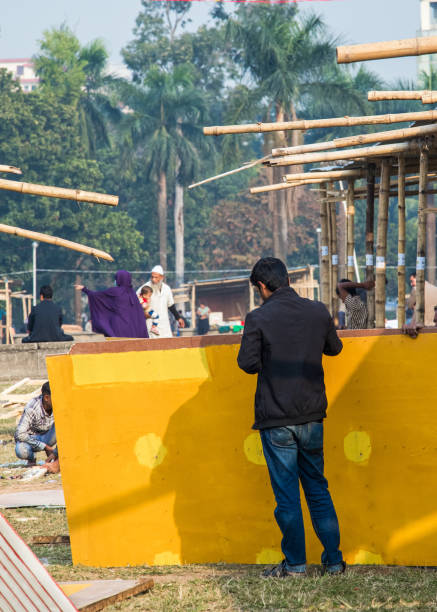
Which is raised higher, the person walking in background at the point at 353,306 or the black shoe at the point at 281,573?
the person walking in background at the point at 353,306

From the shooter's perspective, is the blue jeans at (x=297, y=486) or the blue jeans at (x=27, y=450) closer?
the blue jeans at (x=297, y=486)

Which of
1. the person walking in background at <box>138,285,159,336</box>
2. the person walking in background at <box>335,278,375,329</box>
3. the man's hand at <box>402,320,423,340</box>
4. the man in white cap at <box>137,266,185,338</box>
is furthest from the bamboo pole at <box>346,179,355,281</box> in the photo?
the man's hand at <box>402,320,423,340</box>

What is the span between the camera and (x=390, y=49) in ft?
13.2

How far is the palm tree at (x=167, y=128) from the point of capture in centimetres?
5222

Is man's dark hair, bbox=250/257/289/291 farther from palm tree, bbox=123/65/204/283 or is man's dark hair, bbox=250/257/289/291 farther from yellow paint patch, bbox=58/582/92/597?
palm tree, bbox=123/65/204/283

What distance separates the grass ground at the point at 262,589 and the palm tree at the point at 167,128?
1868 inches

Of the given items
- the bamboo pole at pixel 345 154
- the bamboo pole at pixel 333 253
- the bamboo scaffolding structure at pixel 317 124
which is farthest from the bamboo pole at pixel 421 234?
the bamboo pole at pixel 333 253

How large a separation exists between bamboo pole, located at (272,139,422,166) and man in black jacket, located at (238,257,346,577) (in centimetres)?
382

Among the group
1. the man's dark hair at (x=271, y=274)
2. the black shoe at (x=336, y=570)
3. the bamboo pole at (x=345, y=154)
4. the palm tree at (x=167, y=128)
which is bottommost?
the black shoe at (x=336, y=570)

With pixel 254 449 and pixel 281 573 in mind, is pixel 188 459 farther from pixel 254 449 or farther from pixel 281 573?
pixel 281 573

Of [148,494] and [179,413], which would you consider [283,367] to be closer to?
[179,413]

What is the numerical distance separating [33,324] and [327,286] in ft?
14.2

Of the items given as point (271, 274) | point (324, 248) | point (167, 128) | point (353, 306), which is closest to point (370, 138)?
point (353, 306)

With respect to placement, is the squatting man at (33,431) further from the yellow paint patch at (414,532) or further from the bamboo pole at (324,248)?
the yellow paint patch at (414,532)
